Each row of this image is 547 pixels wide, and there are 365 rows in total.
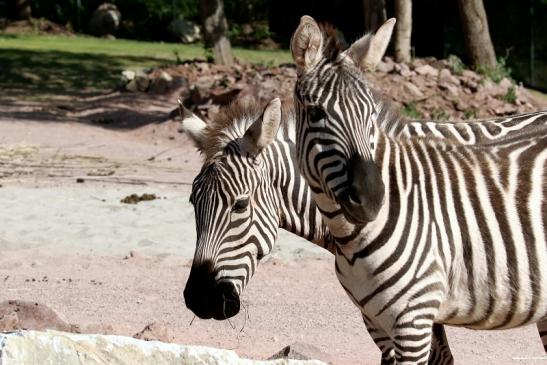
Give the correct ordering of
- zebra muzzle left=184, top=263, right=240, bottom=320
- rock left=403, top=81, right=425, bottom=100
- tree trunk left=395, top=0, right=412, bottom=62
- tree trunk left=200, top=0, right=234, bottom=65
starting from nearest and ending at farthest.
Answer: zebra muzzle left=184, top=263, right=240, bottom=320 < rock left=403, top=81, right=425, bottom=100 < tree trunk left=395, top=0, right=412, bottom=62 < tree trunk left=200, top=0, right=234, bottom=65

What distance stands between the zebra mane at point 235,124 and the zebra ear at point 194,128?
0.12 feet

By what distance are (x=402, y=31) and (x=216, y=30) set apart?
427 cm

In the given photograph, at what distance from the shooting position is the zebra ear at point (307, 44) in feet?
14.8

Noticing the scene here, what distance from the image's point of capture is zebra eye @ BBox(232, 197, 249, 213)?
195 inches

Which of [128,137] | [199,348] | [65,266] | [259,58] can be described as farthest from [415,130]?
[259,58]

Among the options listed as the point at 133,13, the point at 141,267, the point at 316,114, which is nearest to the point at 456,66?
the point at 141,267

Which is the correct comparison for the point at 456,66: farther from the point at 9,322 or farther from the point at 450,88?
the point at 9,322

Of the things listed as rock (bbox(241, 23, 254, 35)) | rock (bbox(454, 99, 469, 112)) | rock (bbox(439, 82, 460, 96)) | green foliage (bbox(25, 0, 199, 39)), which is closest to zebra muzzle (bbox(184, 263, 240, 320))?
rock (bbox(454, 99, 469, 112))

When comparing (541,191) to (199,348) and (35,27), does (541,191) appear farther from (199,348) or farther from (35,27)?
(35,27)

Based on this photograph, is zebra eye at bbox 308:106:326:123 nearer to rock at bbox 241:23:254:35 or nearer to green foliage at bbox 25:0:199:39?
rock at bbox 241:23:254:35

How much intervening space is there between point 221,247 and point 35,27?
28.4 meters

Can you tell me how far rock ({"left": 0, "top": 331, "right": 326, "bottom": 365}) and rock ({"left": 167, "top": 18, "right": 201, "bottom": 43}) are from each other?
2741 centimetres

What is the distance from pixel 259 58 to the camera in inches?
1032

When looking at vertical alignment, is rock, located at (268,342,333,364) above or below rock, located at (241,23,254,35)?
above
